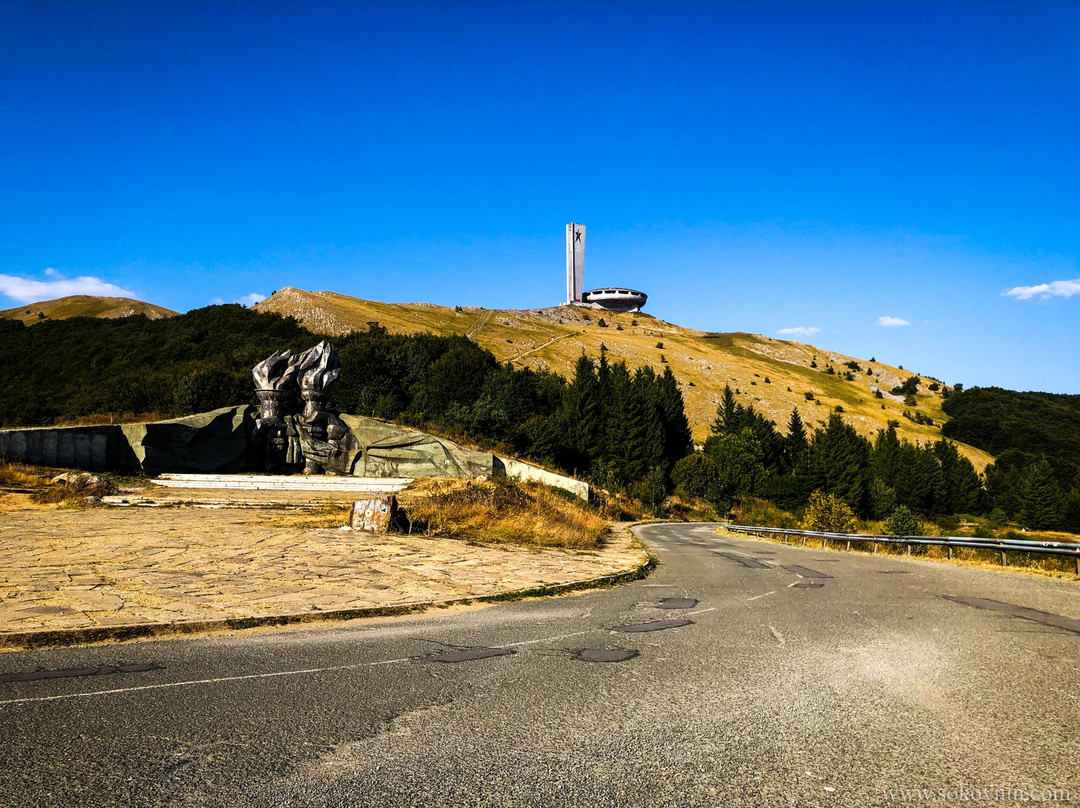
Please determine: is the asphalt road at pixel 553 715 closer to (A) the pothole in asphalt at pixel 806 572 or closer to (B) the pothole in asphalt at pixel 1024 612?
(B) the pothole in asphalt at pixel 1024 612

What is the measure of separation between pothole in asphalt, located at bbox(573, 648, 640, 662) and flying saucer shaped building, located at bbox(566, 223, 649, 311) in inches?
6442

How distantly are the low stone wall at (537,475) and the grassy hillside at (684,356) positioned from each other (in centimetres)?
6554

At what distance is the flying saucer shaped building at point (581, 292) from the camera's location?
552 feet

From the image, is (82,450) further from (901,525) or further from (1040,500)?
(1040,500)

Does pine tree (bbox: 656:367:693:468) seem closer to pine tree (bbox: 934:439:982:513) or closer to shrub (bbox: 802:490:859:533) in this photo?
shrub (bbox: 802:490:859:533)

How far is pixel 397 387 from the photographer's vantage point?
6066 centimetres

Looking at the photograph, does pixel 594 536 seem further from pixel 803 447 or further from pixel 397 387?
pixel 803 447

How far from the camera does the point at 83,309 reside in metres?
116

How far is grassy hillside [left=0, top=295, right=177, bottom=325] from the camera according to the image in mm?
107137

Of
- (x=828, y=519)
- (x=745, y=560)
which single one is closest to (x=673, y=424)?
(x=828, y=519)

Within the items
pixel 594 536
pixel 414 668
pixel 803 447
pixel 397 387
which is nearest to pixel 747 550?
pixel 594 536

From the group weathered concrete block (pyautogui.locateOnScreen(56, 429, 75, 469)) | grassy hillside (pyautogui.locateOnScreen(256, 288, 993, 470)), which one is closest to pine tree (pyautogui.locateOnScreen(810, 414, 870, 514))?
grassy hillside (pyautogui.locateOnScreen(256, 288, 993, 470))

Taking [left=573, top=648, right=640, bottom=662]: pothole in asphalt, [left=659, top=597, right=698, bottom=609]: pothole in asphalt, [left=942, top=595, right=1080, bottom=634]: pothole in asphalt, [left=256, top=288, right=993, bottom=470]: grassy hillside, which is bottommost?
[left=659, top=597, right=698, bottom=609]: pothole in asphalt

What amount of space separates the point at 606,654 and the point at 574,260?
173m
